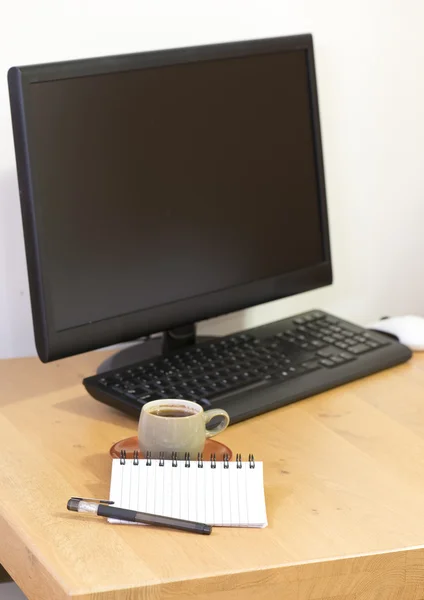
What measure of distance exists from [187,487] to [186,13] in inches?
32.8

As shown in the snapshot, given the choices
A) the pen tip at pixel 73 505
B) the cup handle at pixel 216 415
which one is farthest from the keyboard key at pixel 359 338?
the pen tip at pixel 73 505

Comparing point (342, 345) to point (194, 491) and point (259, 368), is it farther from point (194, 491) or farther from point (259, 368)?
point (194, 491)

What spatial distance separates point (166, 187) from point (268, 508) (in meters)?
0.51

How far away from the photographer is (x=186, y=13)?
64.0 inches

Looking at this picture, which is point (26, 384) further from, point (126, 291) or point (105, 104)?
point (105, 104)

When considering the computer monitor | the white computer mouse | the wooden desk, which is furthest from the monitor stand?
the white computer mouse

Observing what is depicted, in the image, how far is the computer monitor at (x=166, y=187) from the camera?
1.30 m

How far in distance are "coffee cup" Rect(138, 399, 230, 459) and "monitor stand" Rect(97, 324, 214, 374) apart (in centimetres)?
30

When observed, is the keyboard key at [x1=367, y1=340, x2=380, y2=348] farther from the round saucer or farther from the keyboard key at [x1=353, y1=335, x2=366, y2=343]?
the round saucer

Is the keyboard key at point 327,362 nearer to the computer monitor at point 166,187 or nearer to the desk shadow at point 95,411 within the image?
the computer monitor at point 166,187

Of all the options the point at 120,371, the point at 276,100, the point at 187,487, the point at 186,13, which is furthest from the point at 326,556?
the point at 186,13

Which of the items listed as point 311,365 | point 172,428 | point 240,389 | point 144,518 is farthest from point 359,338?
point 144,518

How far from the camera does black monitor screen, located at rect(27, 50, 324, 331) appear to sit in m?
1.32

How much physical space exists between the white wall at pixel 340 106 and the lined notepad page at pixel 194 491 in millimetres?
549
